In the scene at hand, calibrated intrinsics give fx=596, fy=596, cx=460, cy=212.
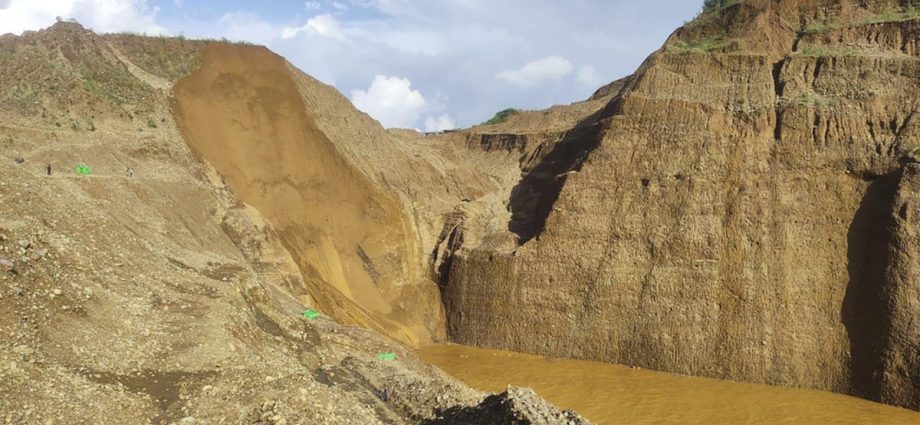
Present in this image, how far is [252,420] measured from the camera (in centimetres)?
730

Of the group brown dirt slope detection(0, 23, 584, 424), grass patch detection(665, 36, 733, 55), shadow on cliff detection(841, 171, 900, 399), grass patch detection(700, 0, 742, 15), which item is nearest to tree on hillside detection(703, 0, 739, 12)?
grass patch detection(700, 0, 742, 15)

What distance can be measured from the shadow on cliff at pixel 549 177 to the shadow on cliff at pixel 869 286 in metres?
8.53

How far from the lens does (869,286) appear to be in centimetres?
1677

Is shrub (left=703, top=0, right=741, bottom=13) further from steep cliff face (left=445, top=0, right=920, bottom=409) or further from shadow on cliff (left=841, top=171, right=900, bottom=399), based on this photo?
shadow on cliff (left=841, top=171, right=900, bottom=399)

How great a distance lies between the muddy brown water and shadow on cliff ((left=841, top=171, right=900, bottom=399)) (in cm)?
89

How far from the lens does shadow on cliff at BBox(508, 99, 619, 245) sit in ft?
73.8

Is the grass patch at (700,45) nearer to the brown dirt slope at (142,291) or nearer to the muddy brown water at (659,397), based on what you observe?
the muddy brown water at (659,397)

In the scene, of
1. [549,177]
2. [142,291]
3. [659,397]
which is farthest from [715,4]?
[142,291]

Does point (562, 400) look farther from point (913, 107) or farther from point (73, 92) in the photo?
point (73, 92)

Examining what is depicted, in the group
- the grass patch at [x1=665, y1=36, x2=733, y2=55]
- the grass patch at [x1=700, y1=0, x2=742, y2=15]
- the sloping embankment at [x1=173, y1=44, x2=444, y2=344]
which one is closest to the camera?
the sloping embankment at [x1=173, y1=44, x2=444, y2=344]

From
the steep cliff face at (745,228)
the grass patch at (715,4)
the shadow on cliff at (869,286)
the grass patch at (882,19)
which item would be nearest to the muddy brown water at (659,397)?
the steep cliff face at (745,228)

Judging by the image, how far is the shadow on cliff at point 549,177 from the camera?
2248cm

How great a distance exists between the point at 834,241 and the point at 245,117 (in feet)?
67.2

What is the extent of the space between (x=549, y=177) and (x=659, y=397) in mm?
11884
